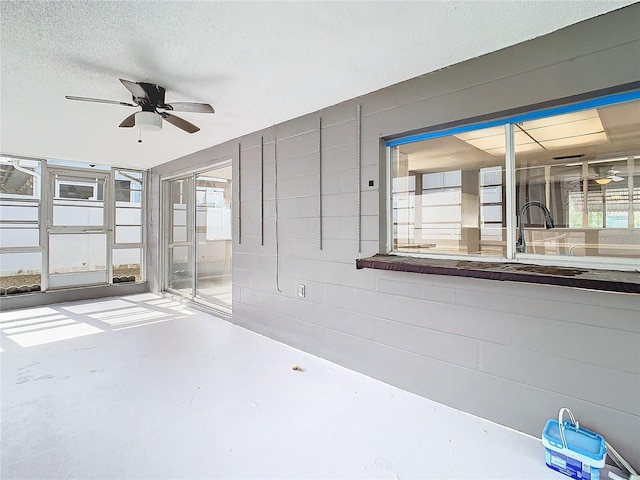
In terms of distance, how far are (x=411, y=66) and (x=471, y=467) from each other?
101 inches

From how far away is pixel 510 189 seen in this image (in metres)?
2.32

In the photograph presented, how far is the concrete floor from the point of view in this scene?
1810 mm

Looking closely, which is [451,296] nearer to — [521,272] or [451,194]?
[521,272]

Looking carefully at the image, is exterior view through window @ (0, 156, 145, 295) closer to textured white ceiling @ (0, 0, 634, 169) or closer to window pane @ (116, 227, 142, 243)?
window pane @ (116, 227, 142, 243)

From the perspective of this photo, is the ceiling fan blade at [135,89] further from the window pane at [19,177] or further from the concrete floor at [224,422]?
the window pane at [19,177]

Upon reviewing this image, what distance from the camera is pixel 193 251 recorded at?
5.48m

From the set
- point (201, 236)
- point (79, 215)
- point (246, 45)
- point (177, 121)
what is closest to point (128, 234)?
point (79, 215)

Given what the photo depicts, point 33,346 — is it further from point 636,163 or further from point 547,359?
point 636,163

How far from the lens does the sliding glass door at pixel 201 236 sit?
16.4 feet

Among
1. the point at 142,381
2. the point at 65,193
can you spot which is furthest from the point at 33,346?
the point at 65,193

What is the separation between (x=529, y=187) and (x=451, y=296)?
92 cm

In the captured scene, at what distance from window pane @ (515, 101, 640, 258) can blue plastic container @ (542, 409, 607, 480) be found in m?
1.02

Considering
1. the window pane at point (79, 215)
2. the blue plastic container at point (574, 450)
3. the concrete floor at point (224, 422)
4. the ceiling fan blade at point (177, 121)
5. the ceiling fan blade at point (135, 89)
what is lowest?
the concrete floor at point (224, 422)

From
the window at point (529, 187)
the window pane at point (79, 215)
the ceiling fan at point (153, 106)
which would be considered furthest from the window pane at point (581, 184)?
the window pane at point (79, 215)
